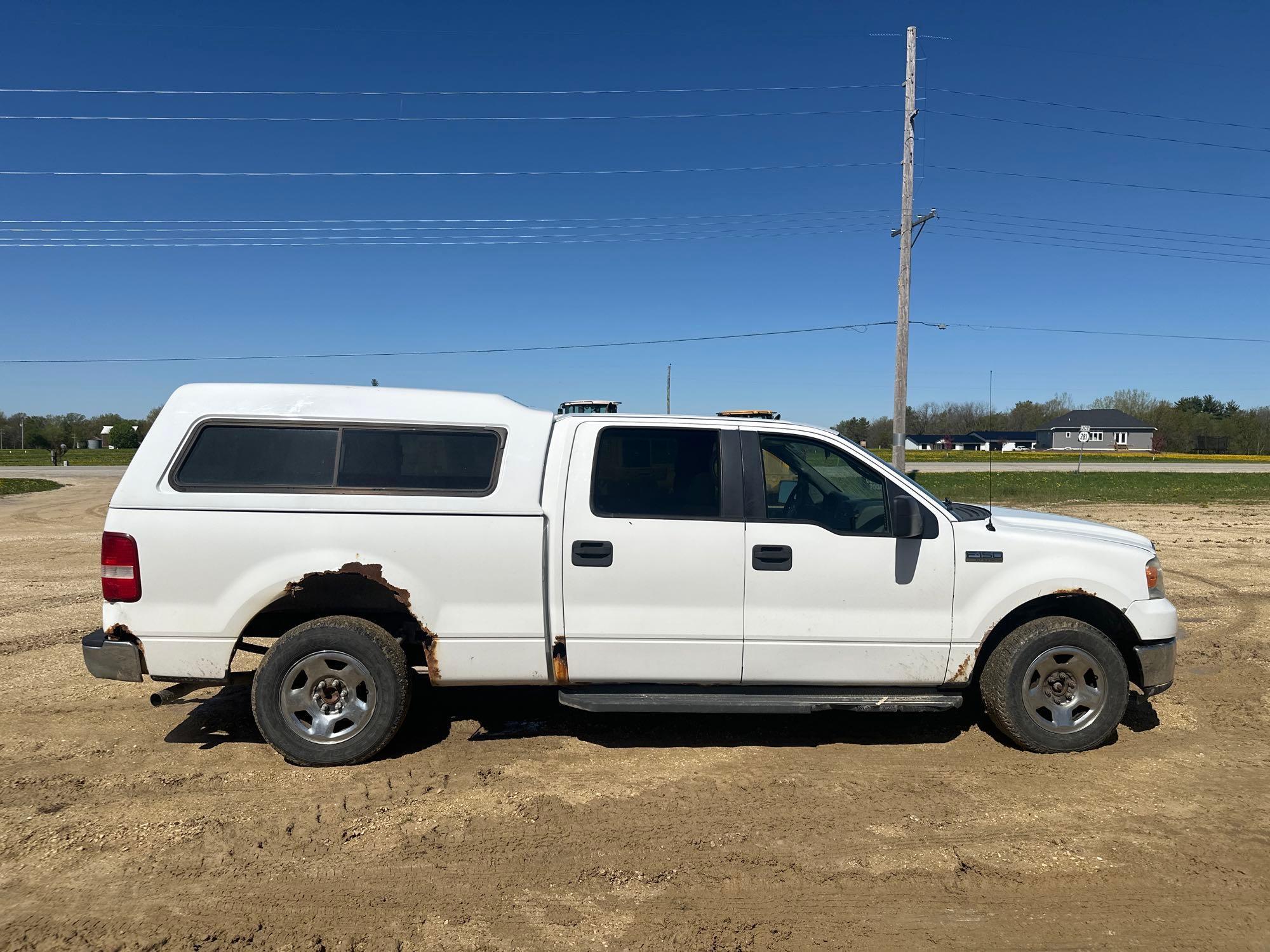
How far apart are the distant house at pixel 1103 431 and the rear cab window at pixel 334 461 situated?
92111 millimetres

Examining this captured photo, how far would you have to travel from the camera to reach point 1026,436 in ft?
298

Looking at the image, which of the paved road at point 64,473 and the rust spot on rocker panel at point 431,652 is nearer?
the rust spot on rocker panel at point 431,652

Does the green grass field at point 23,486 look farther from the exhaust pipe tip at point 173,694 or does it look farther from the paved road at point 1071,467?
the paved road at point 1071,467

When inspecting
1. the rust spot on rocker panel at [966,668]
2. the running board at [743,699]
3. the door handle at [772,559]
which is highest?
the door handle at [772,559]

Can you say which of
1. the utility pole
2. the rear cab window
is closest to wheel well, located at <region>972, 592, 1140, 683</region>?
the rear cab window

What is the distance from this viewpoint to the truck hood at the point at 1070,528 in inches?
178

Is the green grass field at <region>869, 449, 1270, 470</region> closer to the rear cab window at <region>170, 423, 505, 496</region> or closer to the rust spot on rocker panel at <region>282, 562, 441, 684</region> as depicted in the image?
the rear cab window at <region>170, 423, 505, 496</region>

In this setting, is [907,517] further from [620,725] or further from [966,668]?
[620,725]

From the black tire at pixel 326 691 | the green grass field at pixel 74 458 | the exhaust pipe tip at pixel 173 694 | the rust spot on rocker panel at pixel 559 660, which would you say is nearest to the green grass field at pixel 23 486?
the green grass field at pixel 74 458

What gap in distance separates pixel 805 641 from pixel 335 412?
3048 millimetres

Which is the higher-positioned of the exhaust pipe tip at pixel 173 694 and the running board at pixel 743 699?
the running board at pixel 743 699

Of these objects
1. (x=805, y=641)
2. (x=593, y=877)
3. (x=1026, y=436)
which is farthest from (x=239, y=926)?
(x=1026, y=436)

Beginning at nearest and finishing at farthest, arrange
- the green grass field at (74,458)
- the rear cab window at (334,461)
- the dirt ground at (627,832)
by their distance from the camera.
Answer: the dirt ground at (627,832), the rear cab window at (334,461), the green grass field at (74,458)

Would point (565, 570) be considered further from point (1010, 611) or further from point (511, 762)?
point (1010, 611)
